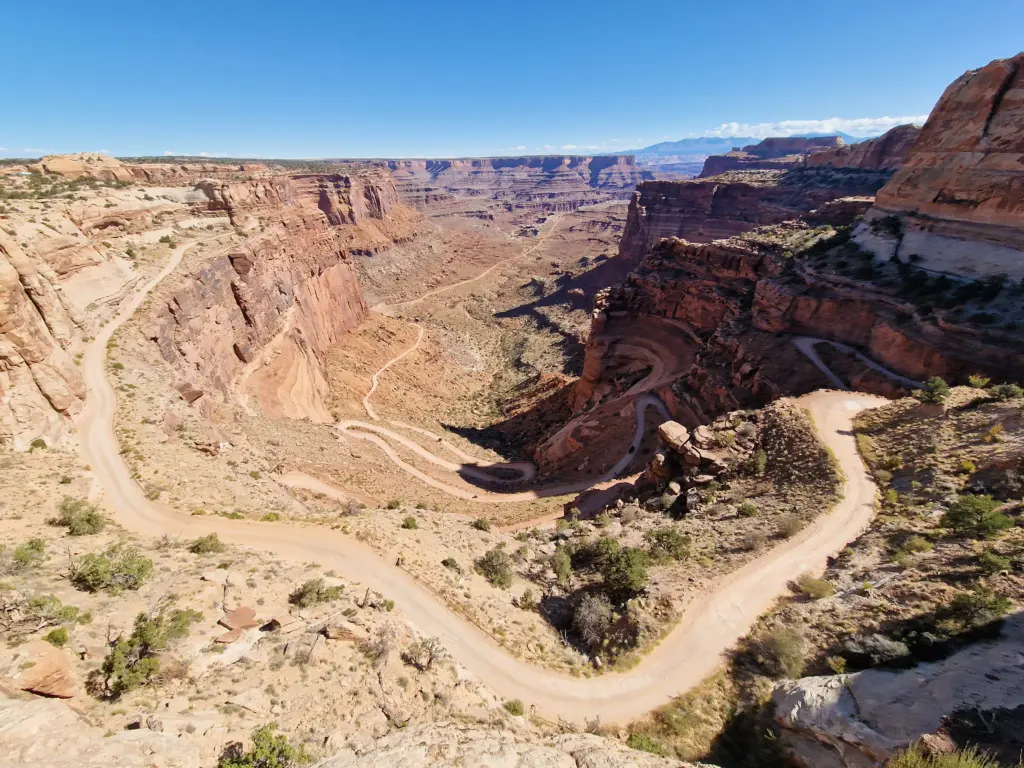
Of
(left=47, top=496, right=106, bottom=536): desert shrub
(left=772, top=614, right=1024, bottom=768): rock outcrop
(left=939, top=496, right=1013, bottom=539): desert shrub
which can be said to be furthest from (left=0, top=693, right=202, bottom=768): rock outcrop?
(left=939, top=496, right=1013, bottom=539): desert shrub

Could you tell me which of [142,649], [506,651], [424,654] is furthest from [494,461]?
[142,649]

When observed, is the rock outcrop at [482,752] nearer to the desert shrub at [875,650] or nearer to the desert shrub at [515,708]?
the desert shrub at [515,708]

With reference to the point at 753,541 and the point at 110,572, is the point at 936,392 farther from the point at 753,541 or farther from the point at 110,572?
the point at 110,572

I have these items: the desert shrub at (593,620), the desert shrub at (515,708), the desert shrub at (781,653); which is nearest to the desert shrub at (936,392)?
the desert shrub at (781,653)

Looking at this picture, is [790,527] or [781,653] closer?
[781,653]

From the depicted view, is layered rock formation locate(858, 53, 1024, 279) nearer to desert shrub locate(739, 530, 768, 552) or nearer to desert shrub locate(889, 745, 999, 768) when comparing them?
desert shrub locate(739, 530, 768, 552)

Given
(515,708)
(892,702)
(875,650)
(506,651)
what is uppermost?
(892,702)
